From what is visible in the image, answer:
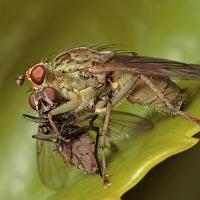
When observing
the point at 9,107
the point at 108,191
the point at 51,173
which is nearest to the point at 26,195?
the point at 51,173

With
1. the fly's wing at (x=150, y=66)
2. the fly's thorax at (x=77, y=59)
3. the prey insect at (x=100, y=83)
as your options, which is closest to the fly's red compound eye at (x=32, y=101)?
the prey insect at (x=100, y=83)

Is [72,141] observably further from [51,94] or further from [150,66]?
[150,66]

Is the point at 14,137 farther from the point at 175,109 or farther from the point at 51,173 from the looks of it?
the point at 175,109

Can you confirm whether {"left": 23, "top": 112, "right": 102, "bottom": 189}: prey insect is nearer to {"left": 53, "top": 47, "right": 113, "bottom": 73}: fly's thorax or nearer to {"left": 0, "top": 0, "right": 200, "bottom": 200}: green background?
{"left": 0, "top": 0, "right": 200, "bottom": 200}: green background

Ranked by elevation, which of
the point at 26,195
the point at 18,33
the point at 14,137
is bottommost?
the point at 26,195

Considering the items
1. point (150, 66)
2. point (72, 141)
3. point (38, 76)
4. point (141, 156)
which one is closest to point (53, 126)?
point (72, 141)

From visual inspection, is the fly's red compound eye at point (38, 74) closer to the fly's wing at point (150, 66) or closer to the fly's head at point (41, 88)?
the fly's head at point (41, 88)
